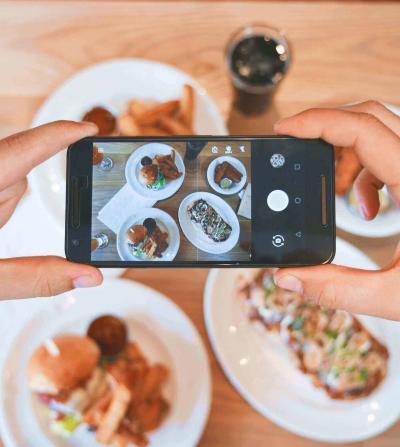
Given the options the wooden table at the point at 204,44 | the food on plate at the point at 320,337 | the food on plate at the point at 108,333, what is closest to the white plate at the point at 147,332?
the food on plate at the point at 108,333

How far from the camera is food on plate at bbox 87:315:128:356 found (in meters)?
0.90

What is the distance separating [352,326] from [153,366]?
0.35 meters

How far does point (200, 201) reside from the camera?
0.67 metres

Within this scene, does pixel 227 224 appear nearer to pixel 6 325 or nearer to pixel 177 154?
pixel 177 154

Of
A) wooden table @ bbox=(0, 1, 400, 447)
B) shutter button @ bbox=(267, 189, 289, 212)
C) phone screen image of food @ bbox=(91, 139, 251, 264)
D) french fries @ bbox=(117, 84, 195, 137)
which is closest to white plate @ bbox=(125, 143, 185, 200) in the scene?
phone screen image of food @ bbox=(91, 139, 251, 264)

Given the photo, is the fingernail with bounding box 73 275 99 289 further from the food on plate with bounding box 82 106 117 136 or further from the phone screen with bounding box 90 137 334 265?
the food on plate with bounding box 82 106 117 136

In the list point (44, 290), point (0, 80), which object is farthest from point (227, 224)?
point (0, 80)

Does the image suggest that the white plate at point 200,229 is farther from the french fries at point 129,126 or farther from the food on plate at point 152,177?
the french fries at point 129,126

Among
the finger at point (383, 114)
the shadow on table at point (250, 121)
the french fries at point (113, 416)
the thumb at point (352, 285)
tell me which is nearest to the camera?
the thumb at point (352, 285)

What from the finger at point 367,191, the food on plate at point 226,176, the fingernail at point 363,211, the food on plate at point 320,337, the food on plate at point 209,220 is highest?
the food on plate at point 226,176

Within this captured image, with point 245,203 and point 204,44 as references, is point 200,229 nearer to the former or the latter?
point 245,203

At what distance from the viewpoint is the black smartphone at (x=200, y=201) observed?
0.65 meters

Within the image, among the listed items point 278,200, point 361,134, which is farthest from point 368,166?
point 278,200

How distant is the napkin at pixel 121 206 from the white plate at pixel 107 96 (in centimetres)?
26
